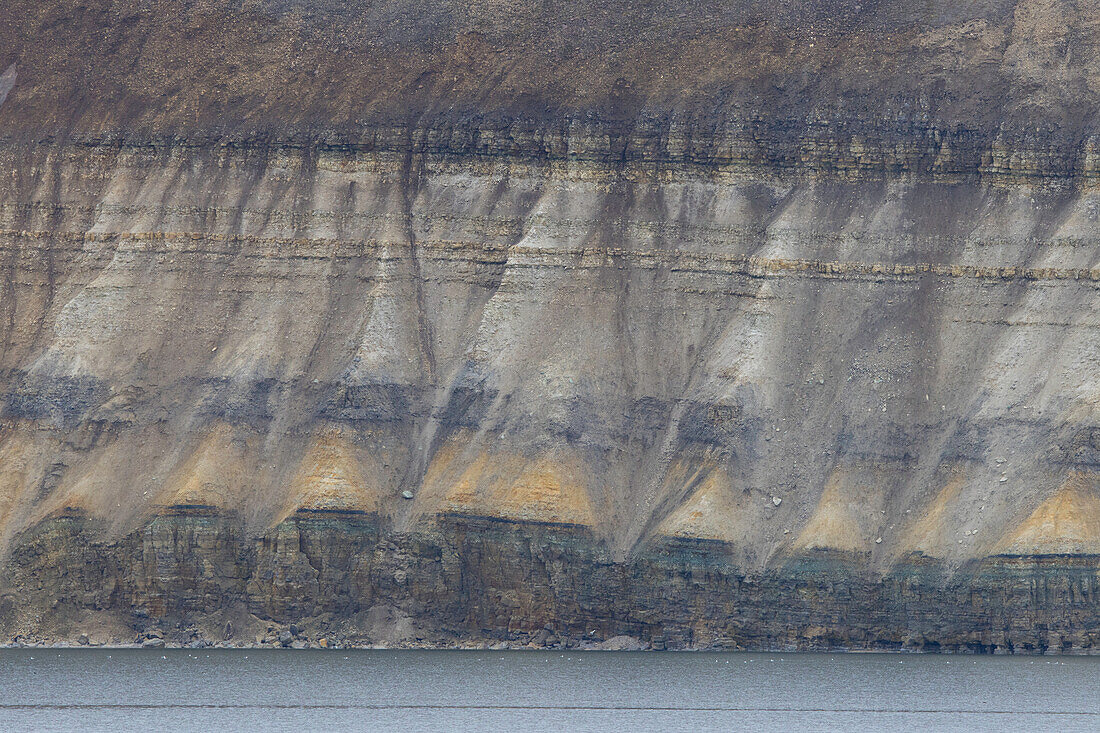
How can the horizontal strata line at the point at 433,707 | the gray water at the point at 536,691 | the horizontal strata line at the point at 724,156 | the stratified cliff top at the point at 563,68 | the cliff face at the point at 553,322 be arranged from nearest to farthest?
the gray water at the point at 536,691 < the horizontal strata line at the point at 433,707 < the cliff face at the point at 553,322 < the horizontal strata line at the point at 724,156 < the stratified cliff top at the point at 563,68

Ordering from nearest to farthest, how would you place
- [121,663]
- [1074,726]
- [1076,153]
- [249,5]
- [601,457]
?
[1074,726] < [121,663] < [601,457] < [1076,153] < [249,5]

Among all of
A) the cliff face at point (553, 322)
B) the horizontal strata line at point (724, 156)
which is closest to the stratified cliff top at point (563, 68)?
the cliff face at point (553, 322)

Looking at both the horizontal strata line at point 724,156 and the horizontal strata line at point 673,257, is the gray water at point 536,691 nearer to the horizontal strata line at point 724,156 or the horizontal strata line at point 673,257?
the horizontal strata line at point 673,257

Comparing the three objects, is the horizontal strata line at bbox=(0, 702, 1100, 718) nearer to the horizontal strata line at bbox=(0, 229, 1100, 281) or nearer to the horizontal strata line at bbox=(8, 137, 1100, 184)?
the horizontal strata line at bbox=(0, 229, 1100, 281)

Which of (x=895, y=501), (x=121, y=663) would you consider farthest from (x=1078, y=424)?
(x=121, y=663)

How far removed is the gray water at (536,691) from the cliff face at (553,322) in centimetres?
200

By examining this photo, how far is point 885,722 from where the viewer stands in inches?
2016

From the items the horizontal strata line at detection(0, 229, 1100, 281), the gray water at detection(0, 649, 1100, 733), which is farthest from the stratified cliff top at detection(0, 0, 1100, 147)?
the gray water at detection(0, 649, 1100, 733)

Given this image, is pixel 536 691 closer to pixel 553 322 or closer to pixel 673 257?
A: pixel 553 322

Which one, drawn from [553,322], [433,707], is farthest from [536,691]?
[553,322]

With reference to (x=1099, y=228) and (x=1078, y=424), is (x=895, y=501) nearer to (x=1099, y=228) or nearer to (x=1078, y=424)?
(x=1078, y=424)

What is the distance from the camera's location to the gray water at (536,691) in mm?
51562

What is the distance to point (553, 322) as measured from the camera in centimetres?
6994

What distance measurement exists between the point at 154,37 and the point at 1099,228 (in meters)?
35.7
